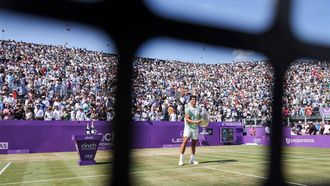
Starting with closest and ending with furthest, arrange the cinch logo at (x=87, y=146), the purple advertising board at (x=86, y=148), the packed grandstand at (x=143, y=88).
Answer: the purple advertising board at (x=86, y=148) → the cinch logo at (x=87, y=146) → the packed grandstand at (x=143, y=88)

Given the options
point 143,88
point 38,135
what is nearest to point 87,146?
point 38,135

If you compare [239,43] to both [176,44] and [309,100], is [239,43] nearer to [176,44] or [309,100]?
[176,44]

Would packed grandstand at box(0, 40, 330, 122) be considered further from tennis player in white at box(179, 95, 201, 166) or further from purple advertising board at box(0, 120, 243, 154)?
tennis player in white at box(179, 95, 201, 166)

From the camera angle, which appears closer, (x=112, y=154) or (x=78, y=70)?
(x=112, y=154)

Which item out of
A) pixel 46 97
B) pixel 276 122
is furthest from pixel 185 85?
pixel 276 122

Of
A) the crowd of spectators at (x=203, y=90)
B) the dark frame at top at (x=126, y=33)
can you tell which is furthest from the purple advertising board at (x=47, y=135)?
the dark frame at top at (x=126, y=33)

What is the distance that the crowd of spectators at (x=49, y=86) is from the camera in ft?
45.8

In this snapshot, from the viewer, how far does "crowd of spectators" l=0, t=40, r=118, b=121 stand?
14.0 m

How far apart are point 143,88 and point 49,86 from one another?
488cm

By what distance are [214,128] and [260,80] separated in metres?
6.55

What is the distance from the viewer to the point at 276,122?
1645 mm

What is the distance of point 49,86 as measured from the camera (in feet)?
50.8

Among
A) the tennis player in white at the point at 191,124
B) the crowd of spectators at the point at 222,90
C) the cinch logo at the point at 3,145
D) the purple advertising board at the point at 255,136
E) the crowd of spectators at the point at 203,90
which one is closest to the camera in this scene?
the tennis player in white at the point at 191,124

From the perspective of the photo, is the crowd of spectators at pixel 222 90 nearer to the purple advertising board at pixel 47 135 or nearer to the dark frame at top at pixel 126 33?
the purple advertising board at pixel 47 135
